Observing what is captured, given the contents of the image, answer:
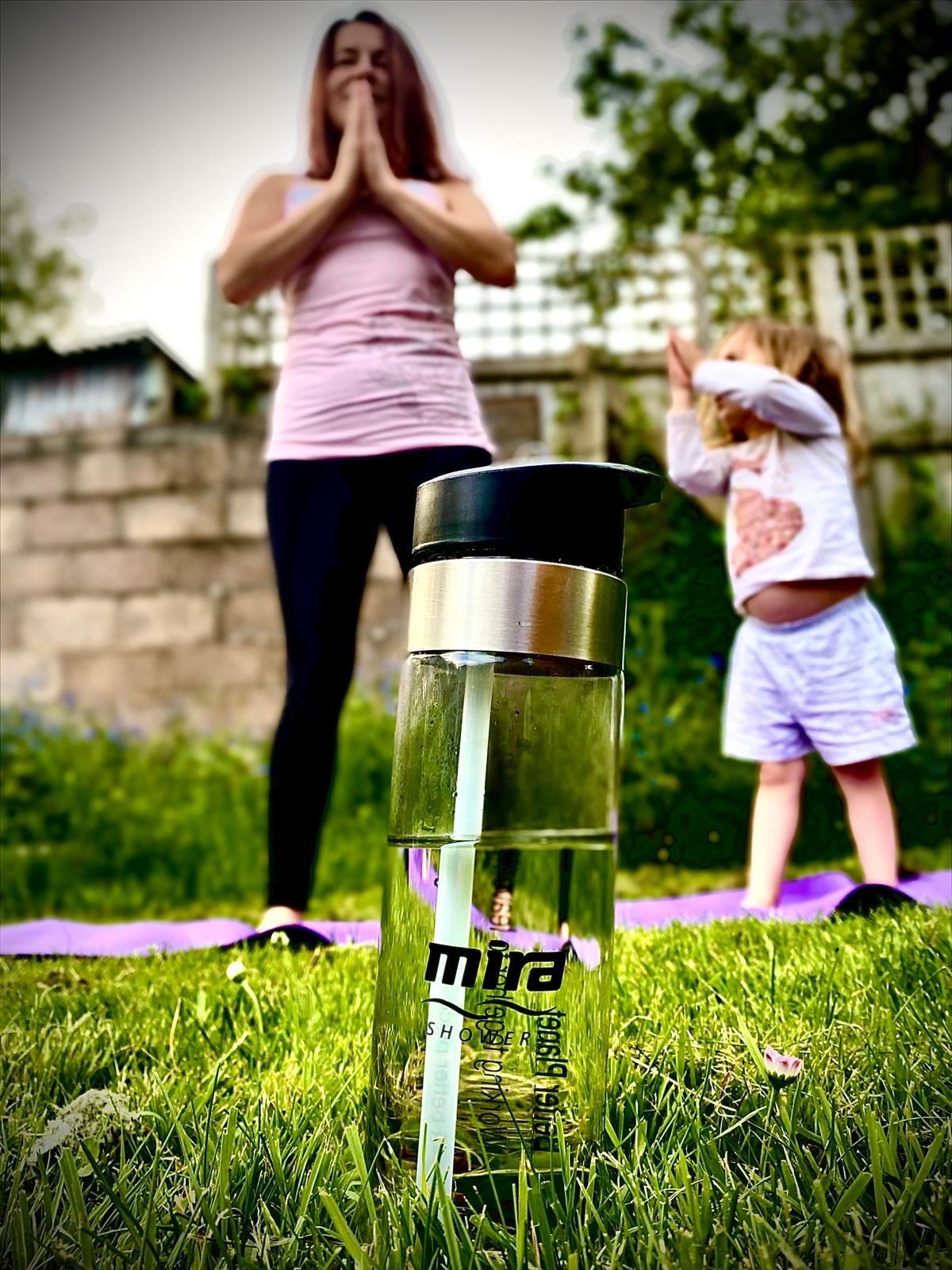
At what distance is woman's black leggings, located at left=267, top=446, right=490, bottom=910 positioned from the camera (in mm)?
1804

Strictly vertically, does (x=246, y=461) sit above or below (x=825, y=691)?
above

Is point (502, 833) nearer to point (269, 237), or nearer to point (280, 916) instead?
point (280, 916)

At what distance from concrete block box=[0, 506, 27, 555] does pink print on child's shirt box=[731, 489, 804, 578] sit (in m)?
3.93

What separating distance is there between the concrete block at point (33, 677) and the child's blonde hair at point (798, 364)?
3620mm

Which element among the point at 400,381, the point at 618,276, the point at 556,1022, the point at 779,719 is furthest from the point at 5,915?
the point at 618,276

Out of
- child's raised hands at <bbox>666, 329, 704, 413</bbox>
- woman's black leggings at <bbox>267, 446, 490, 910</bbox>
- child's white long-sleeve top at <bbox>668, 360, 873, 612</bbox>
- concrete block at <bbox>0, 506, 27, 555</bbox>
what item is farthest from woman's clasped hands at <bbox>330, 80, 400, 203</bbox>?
concrete block at <bbox>0, 506, 27, 555</bbox>

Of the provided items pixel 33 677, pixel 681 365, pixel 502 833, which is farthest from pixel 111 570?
pixel 502 833

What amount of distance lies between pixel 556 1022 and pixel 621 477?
1.39 ft

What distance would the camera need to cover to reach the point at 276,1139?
31.0 inches

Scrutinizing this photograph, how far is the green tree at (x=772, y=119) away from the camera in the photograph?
1787 millimetres

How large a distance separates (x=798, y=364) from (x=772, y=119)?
9.42 ft

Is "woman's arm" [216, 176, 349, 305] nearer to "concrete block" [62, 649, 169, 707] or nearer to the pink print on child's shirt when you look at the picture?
the pink print on child's shirt

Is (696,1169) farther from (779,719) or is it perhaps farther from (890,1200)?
(779,719)

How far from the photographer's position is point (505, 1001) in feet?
2.49
